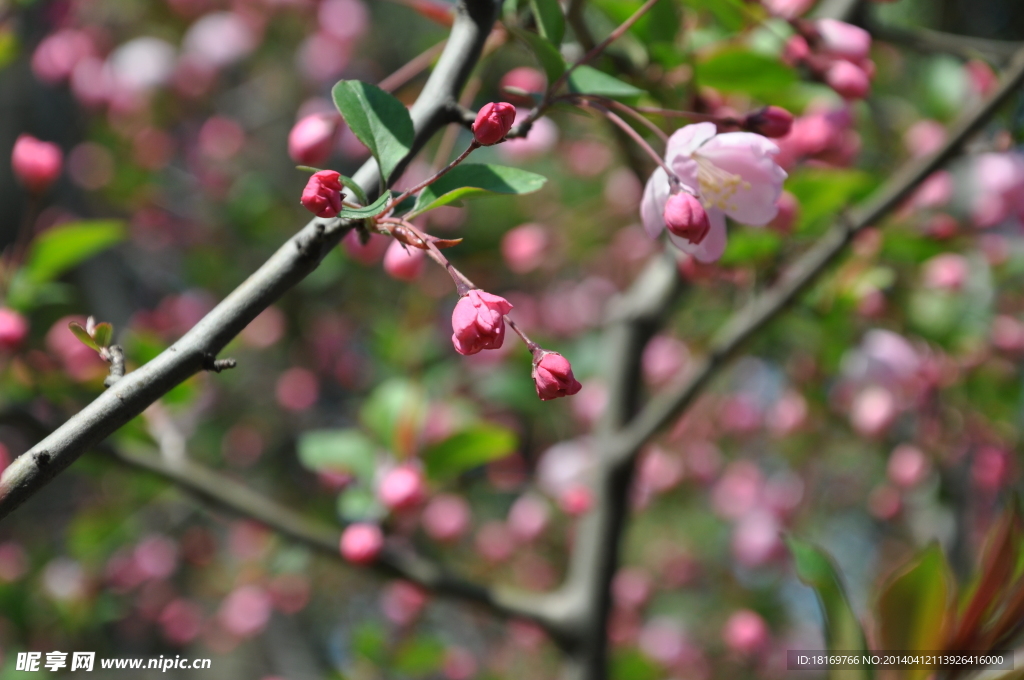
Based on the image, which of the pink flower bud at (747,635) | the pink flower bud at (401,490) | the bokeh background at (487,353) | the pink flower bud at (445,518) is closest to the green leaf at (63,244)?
the bokeh background at (487,353)

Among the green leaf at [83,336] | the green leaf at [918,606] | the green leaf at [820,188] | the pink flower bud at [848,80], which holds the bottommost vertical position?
the green leaf at [918,606]

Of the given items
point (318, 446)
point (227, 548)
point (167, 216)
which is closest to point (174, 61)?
point (167, 216)

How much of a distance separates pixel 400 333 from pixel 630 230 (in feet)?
2.50

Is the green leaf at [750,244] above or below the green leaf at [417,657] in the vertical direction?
above

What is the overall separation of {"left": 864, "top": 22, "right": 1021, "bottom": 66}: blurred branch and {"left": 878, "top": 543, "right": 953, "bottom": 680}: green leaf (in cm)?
61

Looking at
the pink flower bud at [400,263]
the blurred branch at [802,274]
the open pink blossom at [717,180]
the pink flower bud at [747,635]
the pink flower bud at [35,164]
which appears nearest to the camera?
the open pink blossom at [717,180]

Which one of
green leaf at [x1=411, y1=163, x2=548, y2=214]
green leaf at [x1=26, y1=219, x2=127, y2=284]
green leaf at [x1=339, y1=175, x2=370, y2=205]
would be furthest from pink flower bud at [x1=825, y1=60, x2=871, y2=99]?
green leaf at [x1=26, y1=219, x2=127, y2=284]

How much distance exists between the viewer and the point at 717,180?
710 millimetres

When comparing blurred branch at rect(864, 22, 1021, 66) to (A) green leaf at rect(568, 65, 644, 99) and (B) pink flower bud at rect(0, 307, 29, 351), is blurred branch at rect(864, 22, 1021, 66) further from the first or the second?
(B) pink flower bud at rect(0, 307, 29, 351)

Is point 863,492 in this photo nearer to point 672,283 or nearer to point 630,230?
point 630,230

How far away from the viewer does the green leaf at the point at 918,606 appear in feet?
2.57

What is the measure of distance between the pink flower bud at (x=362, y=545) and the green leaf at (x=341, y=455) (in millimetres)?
217

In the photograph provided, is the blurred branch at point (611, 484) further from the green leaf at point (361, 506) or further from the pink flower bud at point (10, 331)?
the pink flower bud at point (10, 331)

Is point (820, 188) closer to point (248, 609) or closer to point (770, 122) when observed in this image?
point (770, 122)
